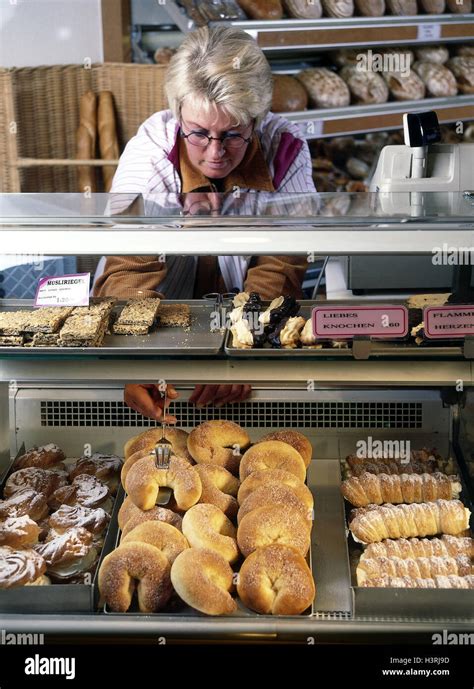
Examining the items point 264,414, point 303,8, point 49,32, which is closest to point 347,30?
point 303,8

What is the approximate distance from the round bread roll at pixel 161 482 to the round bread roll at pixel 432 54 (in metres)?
3.90

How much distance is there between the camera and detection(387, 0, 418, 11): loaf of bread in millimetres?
4980

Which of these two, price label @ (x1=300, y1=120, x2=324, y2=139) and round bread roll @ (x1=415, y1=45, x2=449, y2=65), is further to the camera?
round bread roll @ (x1=415, y1=45, x2=449, y2=65)

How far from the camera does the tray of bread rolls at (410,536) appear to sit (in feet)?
6.52

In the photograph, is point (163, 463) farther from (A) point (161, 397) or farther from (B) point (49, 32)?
(B) point (49, 32)

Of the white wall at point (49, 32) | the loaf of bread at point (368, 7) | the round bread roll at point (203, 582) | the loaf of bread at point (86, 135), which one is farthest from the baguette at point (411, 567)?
the white wall at point (49, 32)

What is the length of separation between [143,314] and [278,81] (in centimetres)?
305

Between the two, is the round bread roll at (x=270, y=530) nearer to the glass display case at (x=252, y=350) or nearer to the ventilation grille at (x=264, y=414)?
the glass display case at (x=252, y=350)

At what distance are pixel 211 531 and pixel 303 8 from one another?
11.5ft

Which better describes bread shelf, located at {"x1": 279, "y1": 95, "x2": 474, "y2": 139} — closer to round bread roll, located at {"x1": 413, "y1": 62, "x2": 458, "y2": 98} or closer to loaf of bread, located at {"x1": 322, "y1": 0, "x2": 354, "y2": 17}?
round bread roll, located at {"x1": 413, "y1": 62, "x2": 458, "y2": 98}

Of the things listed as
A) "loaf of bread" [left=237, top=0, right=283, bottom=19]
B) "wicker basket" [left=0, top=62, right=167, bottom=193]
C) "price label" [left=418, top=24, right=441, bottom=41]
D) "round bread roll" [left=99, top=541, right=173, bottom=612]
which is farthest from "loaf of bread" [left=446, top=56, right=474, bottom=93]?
"round bread roll" [left=99, top=541, right=173, bottom=612]

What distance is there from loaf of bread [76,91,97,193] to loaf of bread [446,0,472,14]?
7.23ft

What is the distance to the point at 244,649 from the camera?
2014 millimetres

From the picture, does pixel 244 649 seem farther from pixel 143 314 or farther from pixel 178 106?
pixel 178 106
